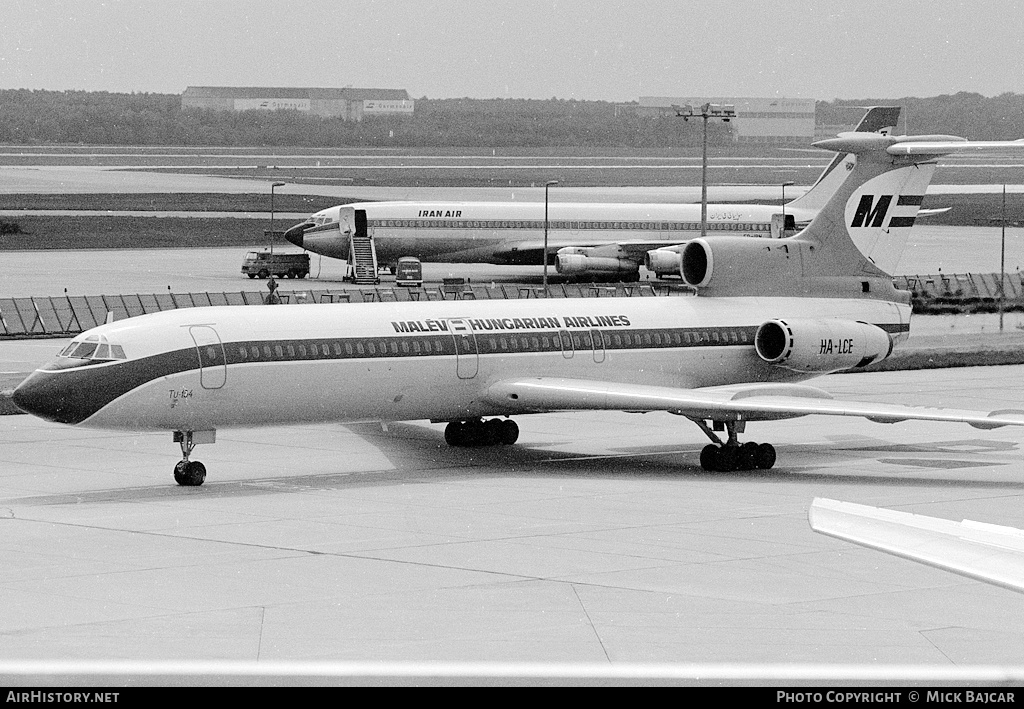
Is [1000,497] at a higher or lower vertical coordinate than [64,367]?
lower

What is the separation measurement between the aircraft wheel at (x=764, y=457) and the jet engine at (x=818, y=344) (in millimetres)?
3094

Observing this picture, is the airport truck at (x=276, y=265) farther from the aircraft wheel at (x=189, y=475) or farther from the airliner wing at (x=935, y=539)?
the airliner wing at (x=935, y=539)

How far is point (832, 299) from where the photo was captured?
1324 inches

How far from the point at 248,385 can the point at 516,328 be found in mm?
6172

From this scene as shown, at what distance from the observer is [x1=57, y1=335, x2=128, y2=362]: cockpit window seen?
→ 2534cm

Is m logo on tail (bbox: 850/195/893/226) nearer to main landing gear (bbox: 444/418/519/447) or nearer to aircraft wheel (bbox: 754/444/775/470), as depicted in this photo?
aircraft wheel (bbox: 754/444/775/470)

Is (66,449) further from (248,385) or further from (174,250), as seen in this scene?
(174,250)

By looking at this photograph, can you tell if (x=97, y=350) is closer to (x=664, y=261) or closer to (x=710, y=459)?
(x=710, y=459)

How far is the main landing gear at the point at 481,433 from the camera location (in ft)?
103

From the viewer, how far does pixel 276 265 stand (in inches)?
2975

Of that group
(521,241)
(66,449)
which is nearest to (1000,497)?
(66,449)

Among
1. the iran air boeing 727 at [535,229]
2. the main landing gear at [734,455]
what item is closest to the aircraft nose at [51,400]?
the main landing gear at [734,455]

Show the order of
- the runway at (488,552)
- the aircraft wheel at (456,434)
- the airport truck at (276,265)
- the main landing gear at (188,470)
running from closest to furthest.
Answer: the runway at (488,552), the main landing gear at (188,470), the aircraft wheel at (456,434), the airport truck at (276,265)
